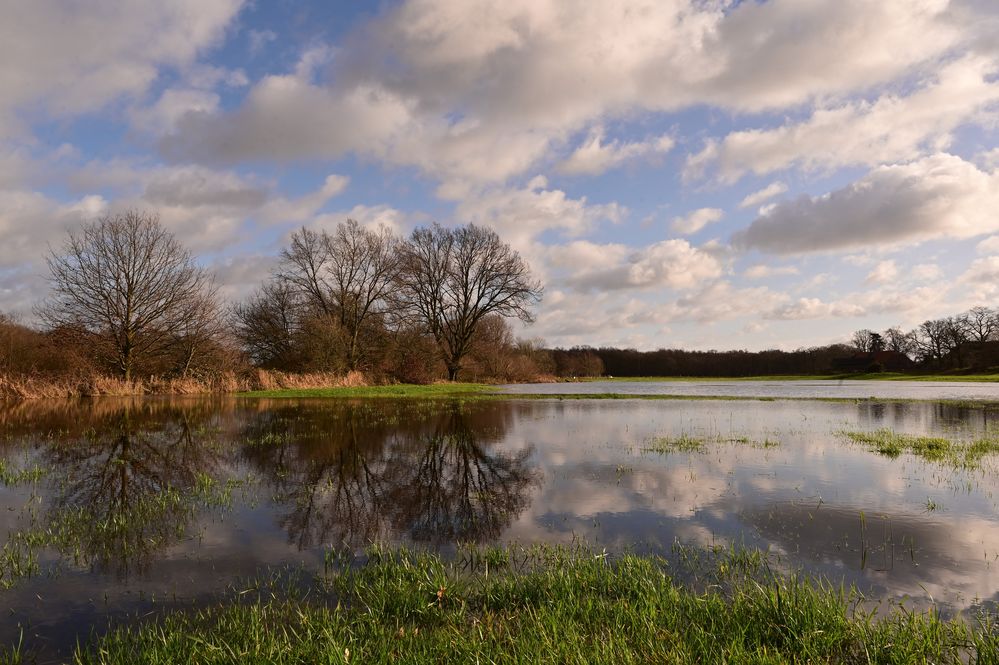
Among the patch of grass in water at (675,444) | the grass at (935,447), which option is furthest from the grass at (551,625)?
the grass at (935,447)

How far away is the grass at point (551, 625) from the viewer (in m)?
3.91

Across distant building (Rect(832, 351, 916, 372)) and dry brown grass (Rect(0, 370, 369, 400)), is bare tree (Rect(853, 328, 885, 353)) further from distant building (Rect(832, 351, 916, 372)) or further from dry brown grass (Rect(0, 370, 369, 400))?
dry brown grass (Rect(0, 370, 369, 400))

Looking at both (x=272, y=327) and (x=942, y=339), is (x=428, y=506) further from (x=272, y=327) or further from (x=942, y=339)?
(x=942, y=339)

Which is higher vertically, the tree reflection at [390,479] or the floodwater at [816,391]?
the tree reflection at [390,479]

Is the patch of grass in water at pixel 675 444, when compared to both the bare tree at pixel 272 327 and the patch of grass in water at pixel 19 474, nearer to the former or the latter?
the patch of grass in water at pixel 19 474

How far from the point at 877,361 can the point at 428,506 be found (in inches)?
4385

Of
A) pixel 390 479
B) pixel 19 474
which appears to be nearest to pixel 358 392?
pixel 19 474

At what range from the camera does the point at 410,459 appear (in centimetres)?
1309

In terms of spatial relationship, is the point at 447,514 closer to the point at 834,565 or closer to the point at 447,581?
the point at 447,581

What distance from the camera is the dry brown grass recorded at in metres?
32.1

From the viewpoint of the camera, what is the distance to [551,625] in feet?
14.1

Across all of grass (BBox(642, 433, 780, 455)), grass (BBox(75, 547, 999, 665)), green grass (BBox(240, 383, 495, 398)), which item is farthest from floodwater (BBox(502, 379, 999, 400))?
grass (BBox(75, 547, 999, 665))

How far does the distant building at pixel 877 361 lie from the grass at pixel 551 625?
110275 millimetres

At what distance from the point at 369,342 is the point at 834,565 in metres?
51.0
